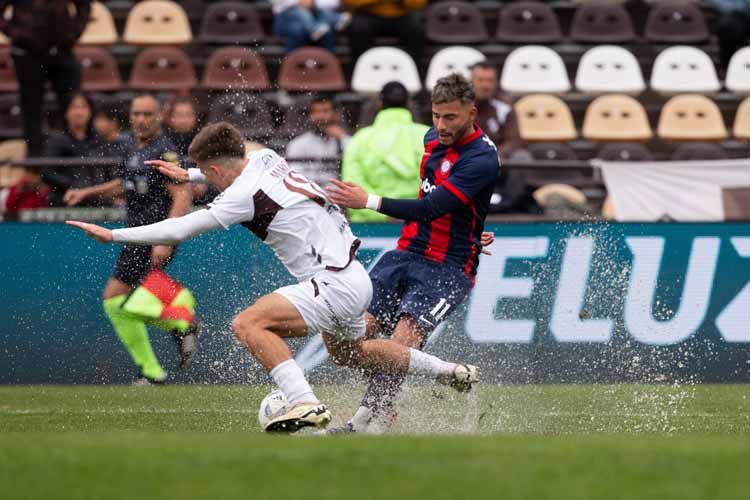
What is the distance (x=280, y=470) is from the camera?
528cm

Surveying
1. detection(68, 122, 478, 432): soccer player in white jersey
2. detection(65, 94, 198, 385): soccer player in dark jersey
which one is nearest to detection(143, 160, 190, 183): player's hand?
detection(68, 122, 478, 432): soccer player in white jersey

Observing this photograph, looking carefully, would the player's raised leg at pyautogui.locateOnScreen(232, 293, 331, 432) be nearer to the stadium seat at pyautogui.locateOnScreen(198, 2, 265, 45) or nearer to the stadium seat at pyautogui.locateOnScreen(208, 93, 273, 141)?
the stadium seat at pyautogui.locateOnScreen(208, 93, 273, 141)

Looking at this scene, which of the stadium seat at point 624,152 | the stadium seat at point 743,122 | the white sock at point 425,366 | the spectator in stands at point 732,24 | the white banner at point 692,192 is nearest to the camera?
the white sock at point 425,366

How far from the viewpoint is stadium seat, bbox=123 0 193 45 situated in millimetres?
16812

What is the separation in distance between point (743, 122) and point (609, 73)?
166 centimetres

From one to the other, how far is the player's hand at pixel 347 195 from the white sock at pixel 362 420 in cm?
130

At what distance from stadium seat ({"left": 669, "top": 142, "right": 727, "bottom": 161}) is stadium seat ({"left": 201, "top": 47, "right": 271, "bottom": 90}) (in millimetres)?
4583

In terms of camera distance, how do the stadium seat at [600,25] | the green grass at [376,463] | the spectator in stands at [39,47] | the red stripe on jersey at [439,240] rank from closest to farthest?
the green grass at [376,463], the red stripe on jersey at [439,240], the spectator in stands at [39,47], the stadium seat at [600,25]

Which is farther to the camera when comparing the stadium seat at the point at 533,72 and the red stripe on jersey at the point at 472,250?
the stadium seat at the point at 533,72

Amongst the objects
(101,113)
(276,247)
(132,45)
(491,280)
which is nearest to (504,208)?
(491,280)

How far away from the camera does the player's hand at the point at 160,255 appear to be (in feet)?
37.0

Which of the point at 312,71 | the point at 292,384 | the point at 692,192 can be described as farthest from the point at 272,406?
the point at 312,71

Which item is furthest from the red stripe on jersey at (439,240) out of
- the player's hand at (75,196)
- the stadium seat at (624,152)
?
the stadium seat at (624,152)

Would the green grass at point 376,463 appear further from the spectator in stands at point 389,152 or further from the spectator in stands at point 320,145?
the spectator in stands at point 320,145
